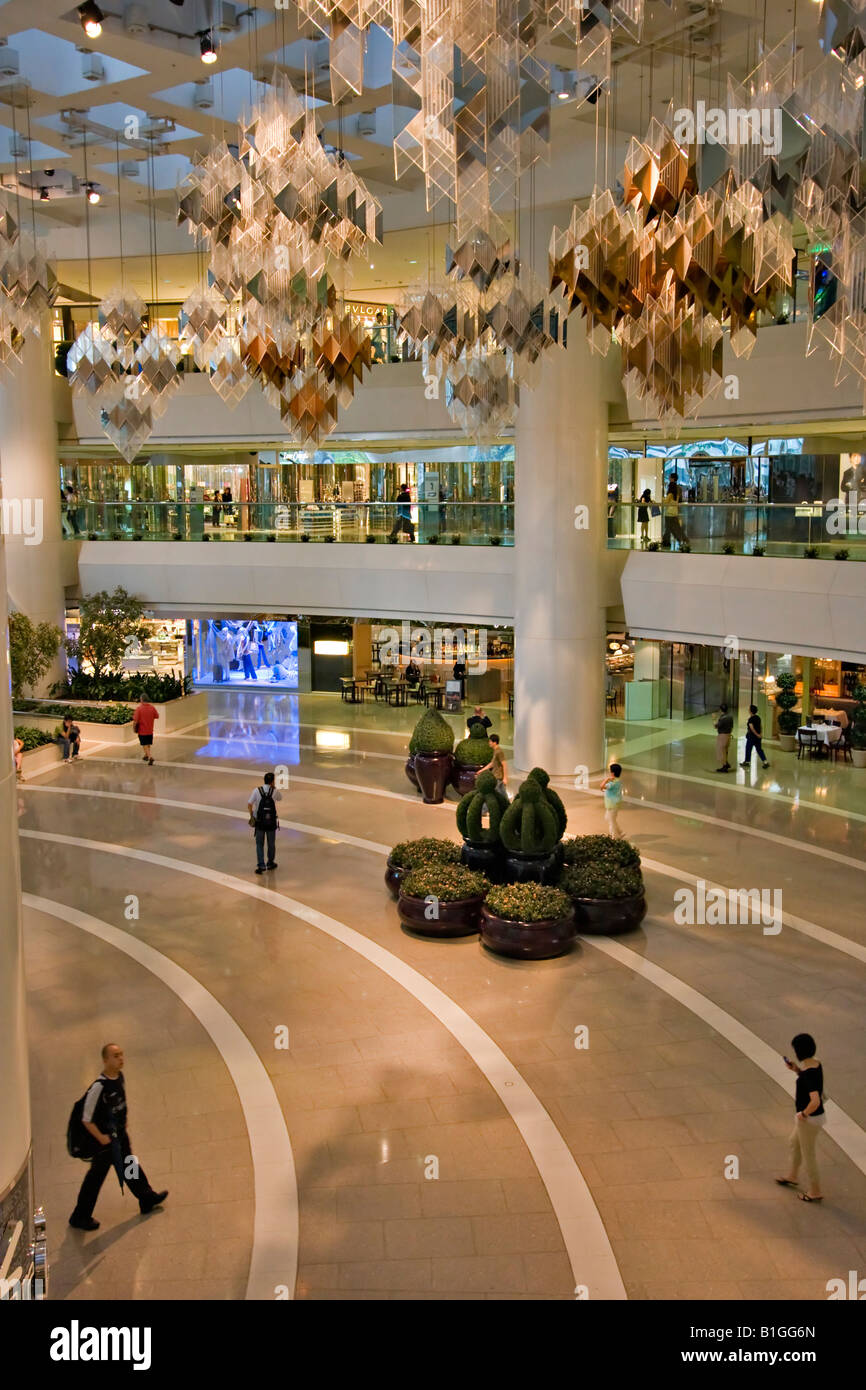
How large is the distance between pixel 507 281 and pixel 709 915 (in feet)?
25.4

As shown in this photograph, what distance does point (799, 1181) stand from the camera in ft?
27.6

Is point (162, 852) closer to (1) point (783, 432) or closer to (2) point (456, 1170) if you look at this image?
(2) point (456, 1170)

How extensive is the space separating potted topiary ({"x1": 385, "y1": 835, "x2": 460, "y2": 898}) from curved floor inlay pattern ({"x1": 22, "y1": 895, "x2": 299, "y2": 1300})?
293 cm

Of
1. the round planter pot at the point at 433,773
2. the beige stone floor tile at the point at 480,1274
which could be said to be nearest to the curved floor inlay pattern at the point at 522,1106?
the beige stone floor tile at the point at 480,1274

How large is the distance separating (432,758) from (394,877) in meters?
5.07

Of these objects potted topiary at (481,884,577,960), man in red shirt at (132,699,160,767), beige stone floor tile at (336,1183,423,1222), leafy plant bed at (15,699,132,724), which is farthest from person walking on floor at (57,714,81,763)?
beige stone floor tile at (336,1183,423,1222)

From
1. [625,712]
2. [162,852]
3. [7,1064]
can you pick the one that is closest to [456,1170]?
[7,1064]

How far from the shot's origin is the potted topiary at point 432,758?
1933cm

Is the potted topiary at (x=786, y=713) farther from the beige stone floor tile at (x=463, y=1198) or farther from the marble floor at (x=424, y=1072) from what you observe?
the beige stone floor tile at (x=463, y=1198)

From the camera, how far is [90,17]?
41.6 feet

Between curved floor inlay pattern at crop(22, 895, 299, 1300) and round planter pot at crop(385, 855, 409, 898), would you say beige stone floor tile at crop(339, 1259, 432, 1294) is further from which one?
round planter pot at crop(385, 855, 409, 898)

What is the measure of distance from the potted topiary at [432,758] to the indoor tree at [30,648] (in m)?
8.93

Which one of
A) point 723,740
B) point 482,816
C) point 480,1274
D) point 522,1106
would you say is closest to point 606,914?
point 482,816

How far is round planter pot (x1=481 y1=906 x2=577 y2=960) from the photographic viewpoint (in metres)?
12.6
